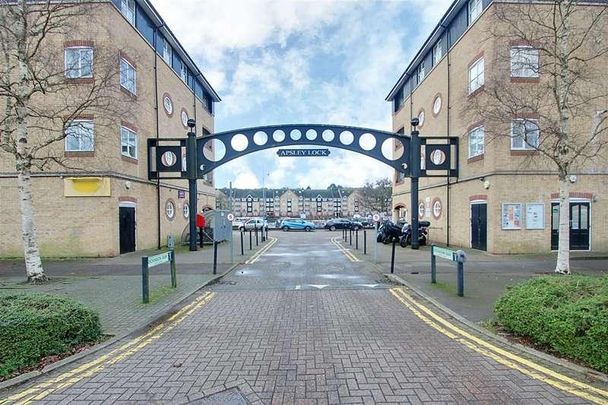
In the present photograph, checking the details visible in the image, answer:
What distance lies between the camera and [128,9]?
59.8ft

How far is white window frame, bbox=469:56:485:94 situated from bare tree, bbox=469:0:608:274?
1230 millimetres

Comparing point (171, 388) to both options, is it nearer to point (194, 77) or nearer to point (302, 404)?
point (302, 404)

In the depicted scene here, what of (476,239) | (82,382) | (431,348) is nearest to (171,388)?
(82,382)

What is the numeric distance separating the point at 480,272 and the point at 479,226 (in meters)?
6.77

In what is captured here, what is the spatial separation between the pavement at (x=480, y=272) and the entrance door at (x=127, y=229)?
1083 centimetres

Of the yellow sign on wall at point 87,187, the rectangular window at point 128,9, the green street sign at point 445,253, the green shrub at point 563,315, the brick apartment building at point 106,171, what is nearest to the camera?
the green shrub at point 563,315

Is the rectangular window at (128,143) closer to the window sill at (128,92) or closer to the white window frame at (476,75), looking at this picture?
the window sill at (128,92)

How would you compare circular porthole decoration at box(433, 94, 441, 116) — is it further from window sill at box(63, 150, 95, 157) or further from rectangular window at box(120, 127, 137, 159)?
window sill at box(63, 150, 95, 157)

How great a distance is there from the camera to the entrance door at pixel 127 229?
54.7 ft

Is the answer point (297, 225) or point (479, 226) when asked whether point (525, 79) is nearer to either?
point (479, 226)

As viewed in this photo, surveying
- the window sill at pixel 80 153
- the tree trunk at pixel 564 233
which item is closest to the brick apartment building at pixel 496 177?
the tree trunk at pixel 564 233

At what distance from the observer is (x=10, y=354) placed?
4414 mm

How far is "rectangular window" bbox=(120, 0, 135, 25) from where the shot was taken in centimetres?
1750

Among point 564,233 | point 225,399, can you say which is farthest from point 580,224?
point 225,399
